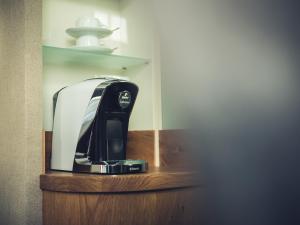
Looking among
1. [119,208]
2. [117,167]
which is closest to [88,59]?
[117,167]

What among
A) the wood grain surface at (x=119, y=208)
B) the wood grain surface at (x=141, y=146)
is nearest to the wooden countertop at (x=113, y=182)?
the wood grain surface at (x=119, y=208)

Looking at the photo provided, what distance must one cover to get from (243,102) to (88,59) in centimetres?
109

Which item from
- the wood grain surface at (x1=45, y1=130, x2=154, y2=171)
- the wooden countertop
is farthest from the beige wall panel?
the wood grain surface at (x1=45, y1=130, x2=154, y2=171)

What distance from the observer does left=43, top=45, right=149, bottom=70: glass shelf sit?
1.29 m

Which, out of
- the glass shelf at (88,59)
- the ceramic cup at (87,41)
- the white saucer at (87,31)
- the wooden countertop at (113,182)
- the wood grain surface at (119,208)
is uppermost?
the white saucer at (87,31)

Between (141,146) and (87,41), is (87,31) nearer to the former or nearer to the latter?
(87,41)

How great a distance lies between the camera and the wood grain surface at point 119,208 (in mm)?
993

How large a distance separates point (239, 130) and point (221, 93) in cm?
5

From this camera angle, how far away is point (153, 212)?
3.39 feet

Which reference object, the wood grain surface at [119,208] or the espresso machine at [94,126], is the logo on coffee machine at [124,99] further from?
the wood grain surface at [119,208]

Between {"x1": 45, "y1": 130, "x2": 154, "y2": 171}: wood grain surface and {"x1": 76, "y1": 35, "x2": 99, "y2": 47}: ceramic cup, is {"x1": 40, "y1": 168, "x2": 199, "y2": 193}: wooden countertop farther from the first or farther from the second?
{"x1": 76, "y1": 35, "x2": 99, "y2": 47}: ceramic cup

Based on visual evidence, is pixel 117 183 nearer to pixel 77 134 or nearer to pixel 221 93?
pixel 77 134

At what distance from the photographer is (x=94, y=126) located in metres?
1.14

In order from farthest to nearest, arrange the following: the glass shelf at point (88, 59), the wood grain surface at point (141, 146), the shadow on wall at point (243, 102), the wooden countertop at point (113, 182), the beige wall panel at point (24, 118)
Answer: the wood grain surface at point (141, 146), the glass shelf at point (88, 59), the beige wall panel at point (24, 118), the wooden countertop at point (113, 182), the shadow on wall at point (243, 102)
